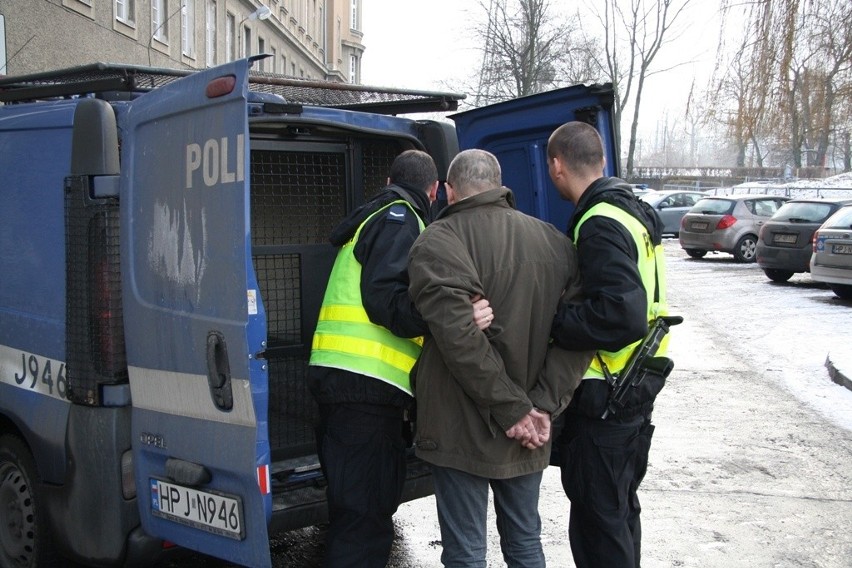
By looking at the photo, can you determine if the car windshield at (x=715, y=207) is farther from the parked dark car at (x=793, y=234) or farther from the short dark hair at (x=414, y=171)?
the short dark hair at (x=414, y=171)

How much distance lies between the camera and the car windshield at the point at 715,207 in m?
21.3

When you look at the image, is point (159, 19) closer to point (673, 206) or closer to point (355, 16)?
point (673, 206)

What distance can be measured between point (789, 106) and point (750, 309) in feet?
17.8

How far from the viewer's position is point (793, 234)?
16.4 metres

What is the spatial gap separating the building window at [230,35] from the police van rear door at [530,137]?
27.4 m

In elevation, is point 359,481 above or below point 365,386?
below

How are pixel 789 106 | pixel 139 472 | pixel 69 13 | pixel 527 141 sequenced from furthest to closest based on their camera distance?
pixel 69 13, pixel 789 106, pixel 527 141, pixel 139 472

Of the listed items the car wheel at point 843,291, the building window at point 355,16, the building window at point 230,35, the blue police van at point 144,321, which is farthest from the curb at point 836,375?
the building window at point 355,16

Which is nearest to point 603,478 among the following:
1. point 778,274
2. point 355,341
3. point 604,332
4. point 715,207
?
point 604,332

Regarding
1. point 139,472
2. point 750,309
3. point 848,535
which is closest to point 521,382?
point 139,472

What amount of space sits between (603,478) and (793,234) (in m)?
14.3

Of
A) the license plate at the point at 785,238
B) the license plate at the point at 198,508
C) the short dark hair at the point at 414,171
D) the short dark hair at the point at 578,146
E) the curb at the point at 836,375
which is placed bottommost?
the curb at the point at 836,375

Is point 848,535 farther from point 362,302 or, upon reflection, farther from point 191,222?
point 191,222

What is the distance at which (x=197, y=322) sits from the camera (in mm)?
3232
